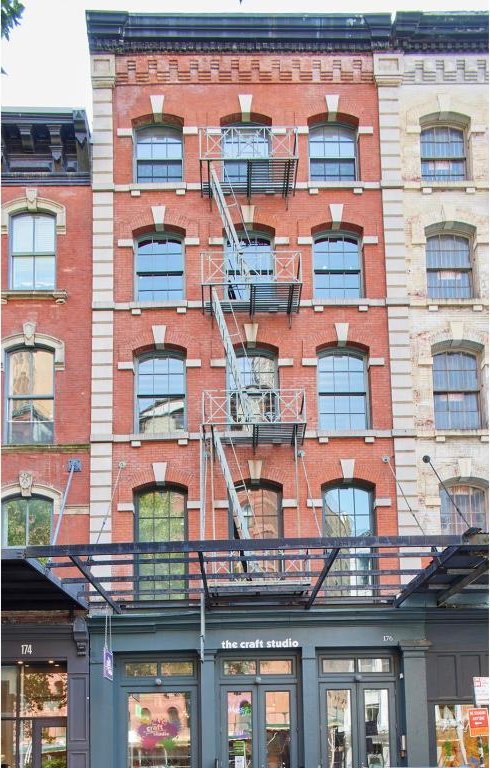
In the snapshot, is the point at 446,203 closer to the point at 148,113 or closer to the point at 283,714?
the point at 148,113

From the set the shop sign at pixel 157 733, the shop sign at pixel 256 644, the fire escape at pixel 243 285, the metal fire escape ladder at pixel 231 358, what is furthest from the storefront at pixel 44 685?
the metal fire escape ladder at pixel 231 358

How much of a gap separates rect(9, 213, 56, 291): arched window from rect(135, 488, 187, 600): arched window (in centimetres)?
574

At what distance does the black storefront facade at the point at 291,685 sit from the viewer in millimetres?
26406

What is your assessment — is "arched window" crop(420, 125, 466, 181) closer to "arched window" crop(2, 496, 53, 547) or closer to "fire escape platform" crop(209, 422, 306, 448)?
"fire escape platform" crop(209, 422, 306, 448)

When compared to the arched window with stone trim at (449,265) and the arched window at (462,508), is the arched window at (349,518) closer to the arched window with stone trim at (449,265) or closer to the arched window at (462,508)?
the arched window at (462,508)

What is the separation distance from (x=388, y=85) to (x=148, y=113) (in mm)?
6159

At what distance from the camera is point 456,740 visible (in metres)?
26.4

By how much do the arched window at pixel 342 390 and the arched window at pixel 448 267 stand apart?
2653mm

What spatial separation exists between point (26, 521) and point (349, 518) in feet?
24.7

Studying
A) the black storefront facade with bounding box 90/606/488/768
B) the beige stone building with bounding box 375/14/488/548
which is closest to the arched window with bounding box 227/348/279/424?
the beige stone building with bounding box 375/14/488/548

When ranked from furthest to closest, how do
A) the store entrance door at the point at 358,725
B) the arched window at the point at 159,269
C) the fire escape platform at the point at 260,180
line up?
the arched window at the point at 159,269, the fire escape platform at the point at 260,180, the store entrance door at the point at 358,725

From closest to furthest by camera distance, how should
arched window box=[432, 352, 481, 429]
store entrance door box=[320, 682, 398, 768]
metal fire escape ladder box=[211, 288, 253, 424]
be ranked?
store entrance door box=[320, 682, 398, 768], metal fire escape ladder box=[211, 288, 253, 424], arched window box=[432, 352, 481, 429]

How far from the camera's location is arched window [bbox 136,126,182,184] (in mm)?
29984

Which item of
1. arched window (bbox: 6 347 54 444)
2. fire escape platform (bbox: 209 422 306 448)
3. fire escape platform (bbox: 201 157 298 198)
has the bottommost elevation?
fire escape platform (bbox: 209 422 306 448)
